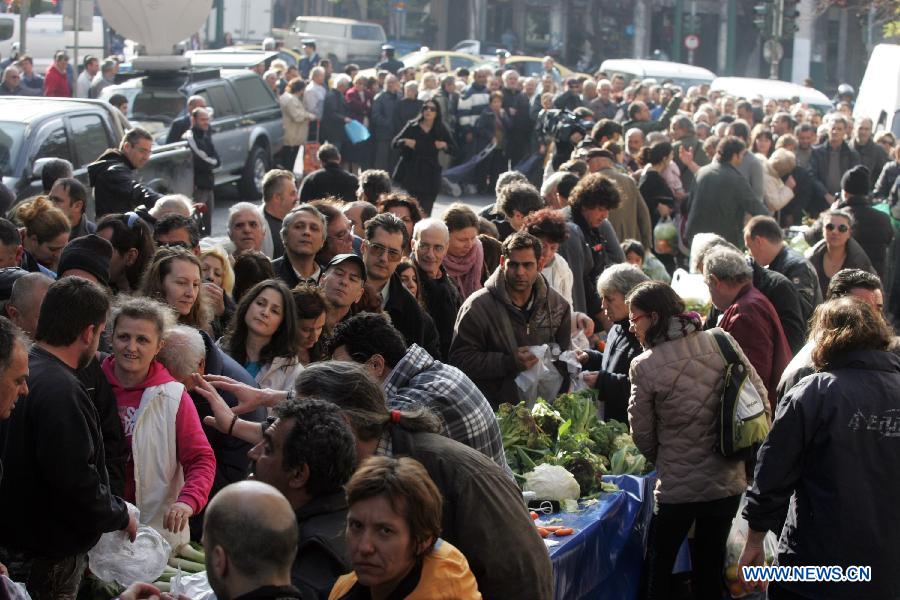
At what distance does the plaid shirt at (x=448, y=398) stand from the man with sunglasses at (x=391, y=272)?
2577mm

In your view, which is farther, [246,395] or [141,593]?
[246,395]

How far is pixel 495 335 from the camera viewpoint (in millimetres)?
7672

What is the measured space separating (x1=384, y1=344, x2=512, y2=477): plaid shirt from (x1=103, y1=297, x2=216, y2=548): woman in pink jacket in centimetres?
88

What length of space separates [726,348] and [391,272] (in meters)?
2.22

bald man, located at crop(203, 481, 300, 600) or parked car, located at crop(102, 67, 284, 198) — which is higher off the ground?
parked car, located at crop(102, 67, 284, 198)

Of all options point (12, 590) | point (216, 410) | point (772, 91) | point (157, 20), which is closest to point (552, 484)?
point (216, 410)

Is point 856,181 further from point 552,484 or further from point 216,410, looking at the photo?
point 216,410

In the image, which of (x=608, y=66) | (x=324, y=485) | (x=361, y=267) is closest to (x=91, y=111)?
(x=361, y=267)

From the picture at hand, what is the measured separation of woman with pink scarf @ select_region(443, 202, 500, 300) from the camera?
8945mm

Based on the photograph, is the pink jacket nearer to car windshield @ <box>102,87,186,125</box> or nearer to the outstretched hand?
the outstretched hand

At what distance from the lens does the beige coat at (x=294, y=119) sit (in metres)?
22.4

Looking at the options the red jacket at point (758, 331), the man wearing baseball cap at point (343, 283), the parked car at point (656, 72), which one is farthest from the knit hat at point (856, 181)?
the parked car at point (656, 72)

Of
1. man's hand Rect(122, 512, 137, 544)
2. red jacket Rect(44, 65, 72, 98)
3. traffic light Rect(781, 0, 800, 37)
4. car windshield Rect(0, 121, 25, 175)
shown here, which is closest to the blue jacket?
man's hand Rect(122, 512, 137, 544)

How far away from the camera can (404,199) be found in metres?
9.70
